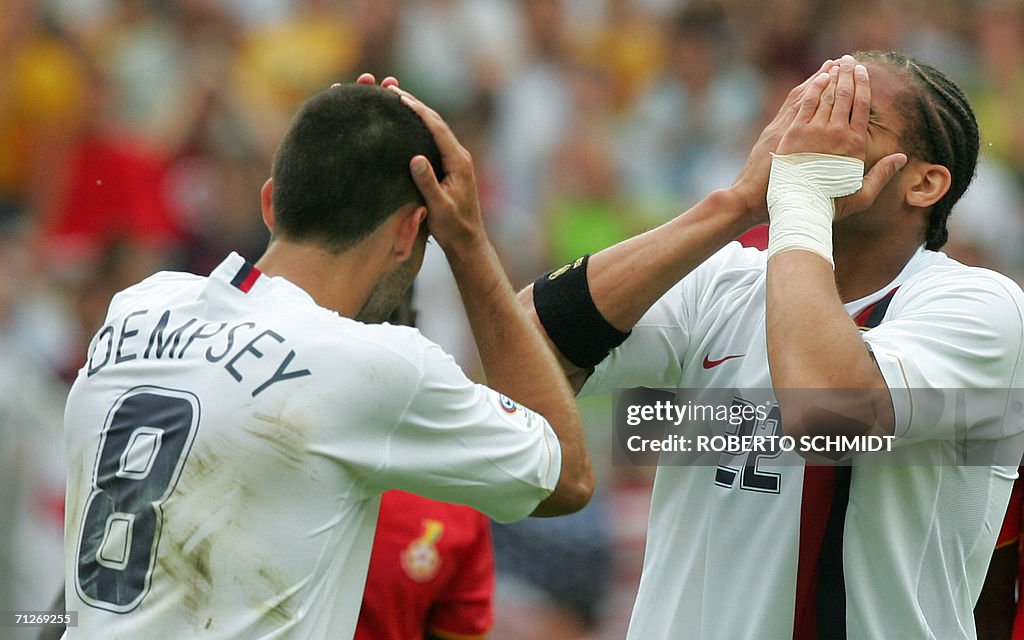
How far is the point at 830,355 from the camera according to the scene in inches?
120

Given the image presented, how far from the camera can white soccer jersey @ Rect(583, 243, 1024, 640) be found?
3.19m

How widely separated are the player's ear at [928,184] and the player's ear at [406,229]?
49.3 inches

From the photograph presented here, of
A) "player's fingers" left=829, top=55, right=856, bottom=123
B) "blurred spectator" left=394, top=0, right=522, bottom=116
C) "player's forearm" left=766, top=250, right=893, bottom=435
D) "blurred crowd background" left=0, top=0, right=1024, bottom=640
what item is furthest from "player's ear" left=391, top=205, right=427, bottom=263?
"blurred spectator" left=394, top=0, right=522, bottom=116

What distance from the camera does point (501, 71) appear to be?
10.8m

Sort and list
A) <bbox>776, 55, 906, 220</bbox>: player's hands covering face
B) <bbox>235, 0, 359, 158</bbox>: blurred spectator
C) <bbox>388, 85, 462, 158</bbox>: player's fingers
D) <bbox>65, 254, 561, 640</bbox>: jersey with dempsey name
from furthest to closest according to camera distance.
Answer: <bbox>235, 0, 359, 158</bbox>: blurred spectator < <bbox>776, 55, 906, 220</bbox>: player's hands covering face < <bbox>388, 85, 462, 158</bbox>: player's fingers < <bbox>65, 254, 561, 640</bbox>: jersey with dempsey name

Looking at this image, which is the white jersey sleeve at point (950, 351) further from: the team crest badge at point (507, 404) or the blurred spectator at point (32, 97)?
the blurred spectator at point (32, 97)

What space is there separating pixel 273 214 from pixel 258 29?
26.2ft

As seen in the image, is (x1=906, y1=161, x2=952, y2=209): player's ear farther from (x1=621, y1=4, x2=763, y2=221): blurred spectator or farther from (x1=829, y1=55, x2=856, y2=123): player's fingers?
(x1=621, y1=4, x2=763, y2=221): blurred spectator

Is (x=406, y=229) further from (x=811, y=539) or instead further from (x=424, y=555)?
(x=424, y=555)

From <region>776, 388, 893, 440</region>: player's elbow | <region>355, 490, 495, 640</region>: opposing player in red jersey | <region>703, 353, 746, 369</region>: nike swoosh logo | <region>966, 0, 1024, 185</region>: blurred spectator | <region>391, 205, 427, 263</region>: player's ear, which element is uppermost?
<region>966, 0, 1024, 185</region>: blurred spectator

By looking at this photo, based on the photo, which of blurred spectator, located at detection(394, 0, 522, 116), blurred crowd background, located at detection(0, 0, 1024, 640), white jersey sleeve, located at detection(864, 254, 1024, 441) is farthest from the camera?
blurred spectator, located at detection(394, 0, 522, 116)

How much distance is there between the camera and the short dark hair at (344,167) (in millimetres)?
3066

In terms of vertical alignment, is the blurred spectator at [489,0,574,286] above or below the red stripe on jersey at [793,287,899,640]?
above

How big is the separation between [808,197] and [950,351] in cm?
49
